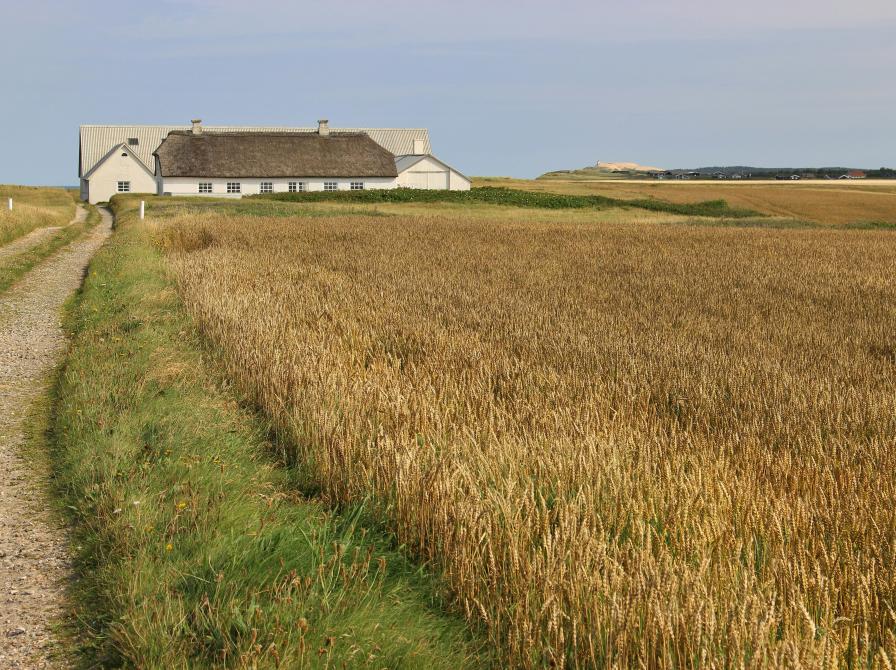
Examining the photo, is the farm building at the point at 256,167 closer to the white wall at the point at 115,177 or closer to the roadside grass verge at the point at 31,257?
the white wall at the point at 115,177

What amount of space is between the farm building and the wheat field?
5951cm

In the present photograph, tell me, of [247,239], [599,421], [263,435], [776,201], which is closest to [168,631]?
[263,435]

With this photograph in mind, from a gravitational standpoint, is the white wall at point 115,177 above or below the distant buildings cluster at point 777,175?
below

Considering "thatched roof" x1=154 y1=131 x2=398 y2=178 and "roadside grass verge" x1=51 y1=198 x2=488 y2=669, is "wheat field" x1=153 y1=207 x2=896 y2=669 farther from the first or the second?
"thatched roof" x1=154 y1=131 x2=398 y2=178

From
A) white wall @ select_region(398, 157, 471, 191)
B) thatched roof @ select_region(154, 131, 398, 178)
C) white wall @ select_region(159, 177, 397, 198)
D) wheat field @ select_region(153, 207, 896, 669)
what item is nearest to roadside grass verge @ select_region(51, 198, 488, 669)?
wheat field @ select_region(153, 207, 896, 669)

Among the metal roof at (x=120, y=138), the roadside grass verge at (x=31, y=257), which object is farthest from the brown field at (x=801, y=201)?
the roadside grass verge at (x=31, y=257)

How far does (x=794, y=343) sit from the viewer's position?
10008mm

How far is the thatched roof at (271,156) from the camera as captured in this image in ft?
232

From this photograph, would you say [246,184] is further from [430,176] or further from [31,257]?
[31,257]

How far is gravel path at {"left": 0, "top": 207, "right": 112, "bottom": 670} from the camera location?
3.81 metres

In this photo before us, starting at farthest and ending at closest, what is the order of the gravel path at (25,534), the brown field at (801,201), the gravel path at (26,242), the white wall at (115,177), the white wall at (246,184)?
1. the white wall at (115,177)
2. the white wall at (246,184)
3. the brown field at (801,201)
4. the gravel path at (26,242)
5. the gravel path at (25,534)

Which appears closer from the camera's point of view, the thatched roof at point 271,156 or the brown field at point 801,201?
the brown field at point 801,201

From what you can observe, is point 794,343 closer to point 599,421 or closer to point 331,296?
point 599,421

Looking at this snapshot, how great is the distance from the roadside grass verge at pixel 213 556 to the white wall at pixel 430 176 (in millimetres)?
72336
